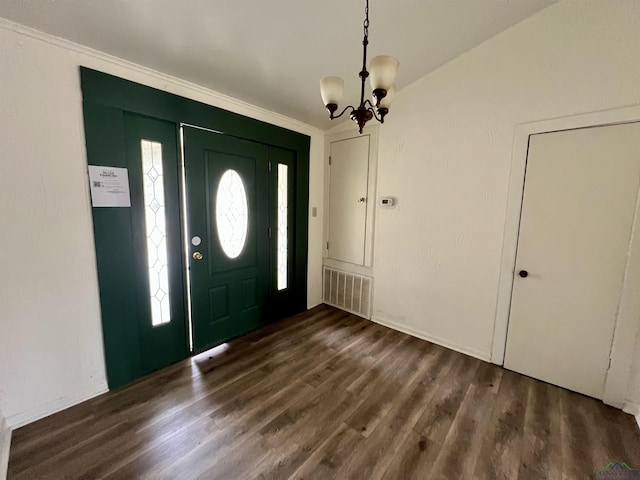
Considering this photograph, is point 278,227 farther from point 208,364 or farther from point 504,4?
point 504,4

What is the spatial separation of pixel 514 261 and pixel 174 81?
327 cm

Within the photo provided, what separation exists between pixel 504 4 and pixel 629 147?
4.42 feet

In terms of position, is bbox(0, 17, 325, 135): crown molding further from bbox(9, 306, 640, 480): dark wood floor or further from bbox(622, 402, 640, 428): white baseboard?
bbox(622, 402, 640, 428): white baseboard

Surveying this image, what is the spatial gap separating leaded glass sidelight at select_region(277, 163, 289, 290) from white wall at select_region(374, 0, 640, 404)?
3.69 ft

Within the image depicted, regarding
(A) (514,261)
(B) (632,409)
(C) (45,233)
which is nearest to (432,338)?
(A) (514,261)

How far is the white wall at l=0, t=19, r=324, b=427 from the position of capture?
5.03 feet

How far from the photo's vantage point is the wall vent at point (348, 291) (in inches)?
131

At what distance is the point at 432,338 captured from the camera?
9.21 ft

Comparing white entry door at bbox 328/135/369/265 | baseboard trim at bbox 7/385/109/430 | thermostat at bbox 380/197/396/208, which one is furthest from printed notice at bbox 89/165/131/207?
Answer: thermostat at bbox 380/197/396/208

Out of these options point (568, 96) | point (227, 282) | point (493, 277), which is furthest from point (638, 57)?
point (227, 282)

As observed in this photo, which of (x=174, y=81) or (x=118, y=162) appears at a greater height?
(x=174, y=81)

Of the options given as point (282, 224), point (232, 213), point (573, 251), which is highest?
point (232, 213)

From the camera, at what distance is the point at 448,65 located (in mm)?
2506

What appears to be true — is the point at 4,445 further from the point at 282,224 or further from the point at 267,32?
the point at 267,32
